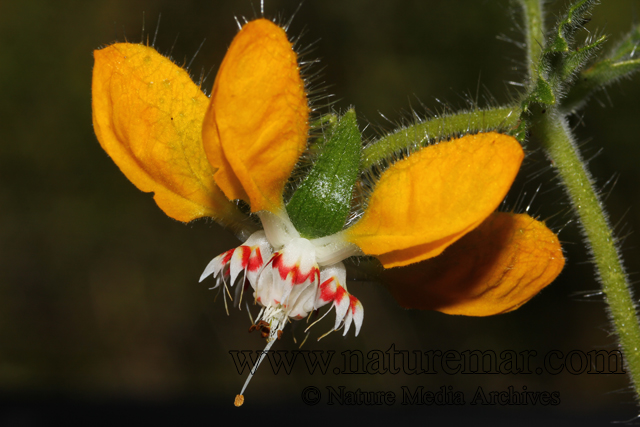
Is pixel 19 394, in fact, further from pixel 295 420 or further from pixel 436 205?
pixel 436 205

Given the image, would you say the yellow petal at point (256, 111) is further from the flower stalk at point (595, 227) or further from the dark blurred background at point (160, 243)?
the dark blurred background at point (160, 243)

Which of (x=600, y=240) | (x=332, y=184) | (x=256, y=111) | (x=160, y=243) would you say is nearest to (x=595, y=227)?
(x=600, y=240)

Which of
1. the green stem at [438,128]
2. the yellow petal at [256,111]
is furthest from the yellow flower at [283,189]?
the green stem at [438,128]

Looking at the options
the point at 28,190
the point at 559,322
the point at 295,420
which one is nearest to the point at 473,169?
the point at 295,420

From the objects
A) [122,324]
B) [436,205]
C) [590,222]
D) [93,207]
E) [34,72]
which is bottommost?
[436,205]

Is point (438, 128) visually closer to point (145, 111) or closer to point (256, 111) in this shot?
point (256, 111)

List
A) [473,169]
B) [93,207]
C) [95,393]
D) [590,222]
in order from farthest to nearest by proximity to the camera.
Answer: [93,207] → [95,393] → [590,222] → [473,169]

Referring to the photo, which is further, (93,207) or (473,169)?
(93,207)
